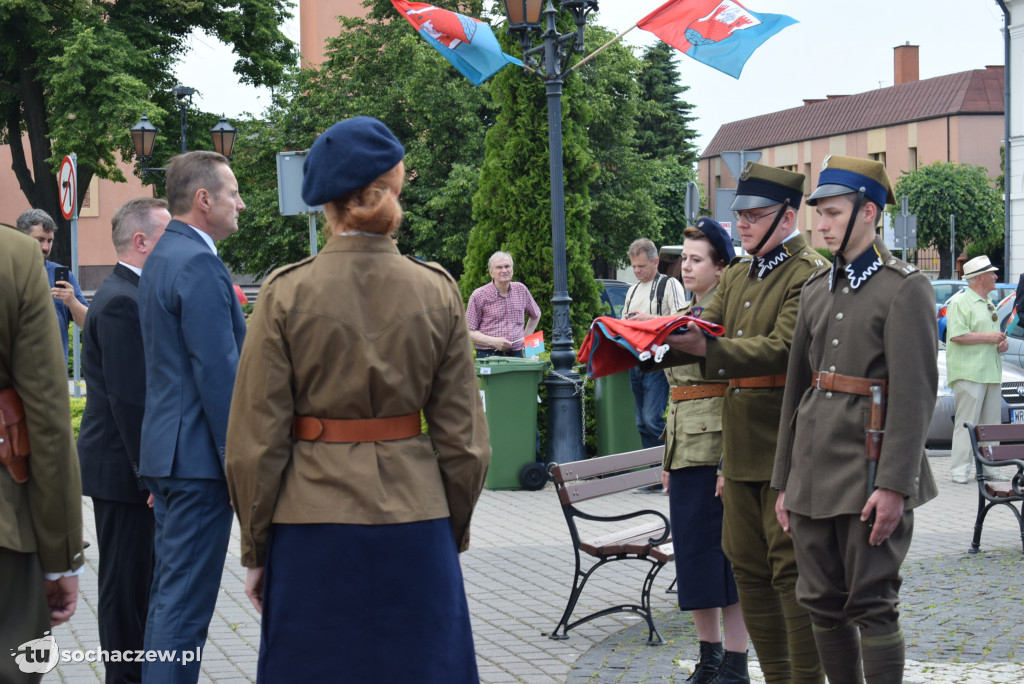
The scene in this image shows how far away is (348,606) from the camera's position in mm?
3281

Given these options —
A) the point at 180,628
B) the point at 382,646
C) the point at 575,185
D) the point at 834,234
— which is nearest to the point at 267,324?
the point at 382,646

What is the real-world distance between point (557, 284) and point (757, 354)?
698cm

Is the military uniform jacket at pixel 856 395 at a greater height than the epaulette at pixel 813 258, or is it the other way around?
the epaulette at pixel 813 258

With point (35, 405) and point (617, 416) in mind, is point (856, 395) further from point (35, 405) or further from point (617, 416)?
point (617, 416)

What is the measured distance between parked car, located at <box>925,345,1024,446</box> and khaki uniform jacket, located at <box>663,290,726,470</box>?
8.43 metres

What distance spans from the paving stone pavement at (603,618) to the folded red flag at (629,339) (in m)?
1.75

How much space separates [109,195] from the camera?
52.0 m

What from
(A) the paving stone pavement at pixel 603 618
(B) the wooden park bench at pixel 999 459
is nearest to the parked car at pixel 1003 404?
(A) the paving stone pavement at pixel 603 618

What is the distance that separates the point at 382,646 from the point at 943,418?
37.8ft

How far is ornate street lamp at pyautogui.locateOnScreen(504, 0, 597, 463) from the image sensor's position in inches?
444

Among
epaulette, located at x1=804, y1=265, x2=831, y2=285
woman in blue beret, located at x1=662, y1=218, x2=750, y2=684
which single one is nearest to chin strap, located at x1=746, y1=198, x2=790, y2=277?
epaulette, located at x1=804, y1=265, x2=831, y2=285

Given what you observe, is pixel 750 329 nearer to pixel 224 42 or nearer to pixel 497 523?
pixel 497 523

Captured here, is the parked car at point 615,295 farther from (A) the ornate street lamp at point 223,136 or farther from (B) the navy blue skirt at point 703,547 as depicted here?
(B) the navy blue skirt at point 703,547

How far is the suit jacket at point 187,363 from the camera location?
4.25 meters
